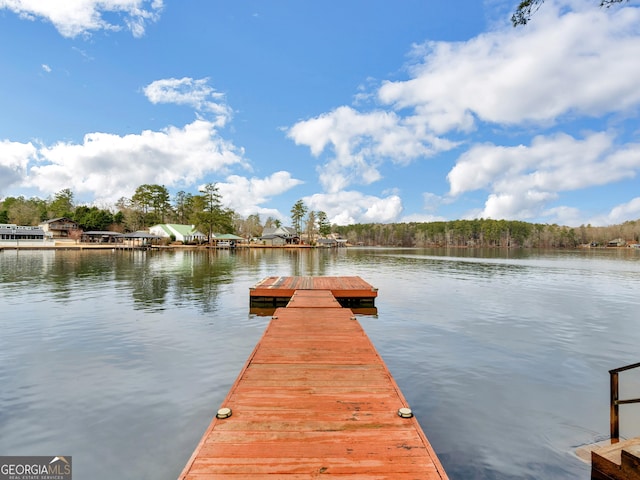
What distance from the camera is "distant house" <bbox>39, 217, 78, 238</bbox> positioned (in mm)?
73750

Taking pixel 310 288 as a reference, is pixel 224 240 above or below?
above

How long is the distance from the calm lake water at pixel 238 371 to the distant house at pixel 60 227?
241 ft

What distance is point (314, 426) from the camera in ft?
12.6

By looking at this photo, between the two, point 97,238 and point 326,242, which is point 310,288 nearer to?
point 97,238

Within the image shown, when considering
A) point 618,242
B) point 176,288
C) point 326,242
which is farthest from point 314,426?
point 618,242

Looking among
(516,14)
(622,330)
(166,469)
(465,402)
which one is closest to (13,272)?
(166,469)

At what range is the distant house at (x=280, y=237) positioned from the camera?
9106cm

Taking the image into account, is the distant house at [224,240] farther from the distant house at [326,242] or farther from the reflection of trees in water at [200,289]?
the reflection of trees in water at [200,289]

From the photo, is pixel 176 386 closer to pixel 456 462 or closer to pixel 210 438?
pixel 210 438

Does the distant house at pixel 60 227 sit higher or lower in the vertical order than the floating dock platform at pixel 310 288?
higher

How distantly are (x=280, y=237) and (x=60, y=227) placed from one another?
171 ft

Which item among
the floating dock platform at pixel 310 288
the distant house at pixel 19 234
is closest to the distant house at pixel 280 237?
the distant house at pixel 19 234

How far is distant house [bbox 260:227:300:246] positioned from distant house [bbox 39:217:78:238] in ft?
A: 149

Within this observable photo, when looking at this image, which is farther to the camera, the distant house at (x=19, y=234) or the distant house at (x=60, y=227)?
the distant house at (x=60, y=227)
